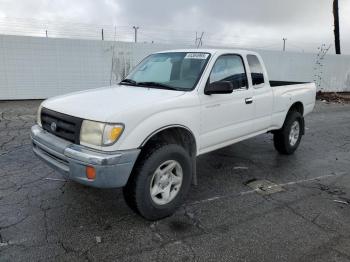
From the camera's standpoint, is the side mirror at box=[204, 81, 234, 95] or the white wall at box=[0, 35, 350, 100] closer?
the side mirror at box=[204, 81, 234, 95]

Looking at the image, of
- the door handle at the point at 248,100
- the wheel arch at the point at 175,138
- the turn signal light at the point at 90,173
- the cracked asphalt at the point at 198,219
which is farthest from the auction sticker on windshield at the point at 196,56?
the turn signal light at the point at 90,173

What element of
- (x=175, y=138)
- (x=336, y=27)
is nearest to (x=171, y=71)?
(x=175, y=138)

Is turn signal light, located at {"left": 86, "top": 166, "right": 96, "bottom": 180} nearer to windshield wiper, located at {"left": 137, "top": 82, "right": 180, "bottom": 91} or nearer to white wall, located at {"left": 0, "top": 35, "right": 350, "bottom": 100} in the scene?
→ windshield wiper, located at {"left": 137, "top": 82, "right": 180, "bottom": 91}

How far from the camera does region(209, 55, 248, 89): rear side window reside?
450 centimetres

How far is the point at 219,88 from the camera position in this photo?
4.10 metres

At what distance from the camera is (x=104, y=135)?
10.5 feet

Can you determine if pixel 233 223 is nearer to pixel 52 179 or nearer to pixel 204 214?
pixel 204 214

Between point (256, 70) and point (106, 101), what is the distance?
107 inches

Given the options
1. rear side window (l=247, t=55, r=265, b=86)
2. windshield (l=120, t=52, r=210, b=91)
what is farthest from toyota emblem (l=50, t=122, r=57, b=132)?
rear side window (l=247, t=55, r=265, b=86)

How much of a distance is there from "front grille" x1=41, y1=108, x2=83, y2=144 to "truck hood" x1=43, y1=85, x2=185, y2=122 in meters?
0.05

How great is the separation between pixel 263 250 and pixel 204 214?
2.88 ft

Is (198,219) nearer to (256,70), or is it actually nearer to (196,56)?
(196,56)

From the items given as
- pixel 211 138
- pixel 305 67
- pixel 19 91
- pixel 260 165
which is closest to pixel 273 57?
pixel 305 67

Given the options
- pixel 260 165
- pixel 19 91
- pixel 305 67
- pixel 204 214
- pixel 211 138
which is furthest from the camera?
pixel 305 67
